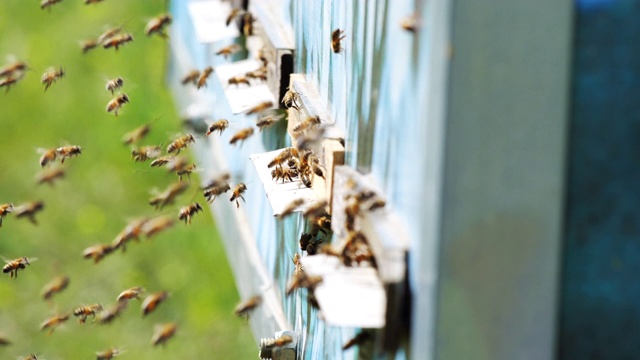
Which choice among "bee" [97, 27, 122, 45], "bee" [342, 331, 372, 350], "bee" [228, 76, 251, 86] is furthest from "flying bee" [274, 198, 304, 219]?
"bee" [97, 27, 122, 45]

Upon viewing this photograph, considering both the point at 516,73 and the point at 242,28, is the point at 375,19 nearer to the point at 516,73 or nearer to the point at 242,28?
the point at 516,73

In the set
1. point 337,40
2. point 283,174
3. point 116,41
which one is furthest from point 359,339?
point 116,41

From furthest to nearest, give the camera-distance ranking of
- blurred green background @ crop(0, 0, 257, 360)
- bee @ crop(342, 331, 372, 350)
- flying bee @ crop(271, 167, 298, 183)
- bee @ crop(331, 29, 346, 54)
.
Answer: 1. blurred green background @ crop(0, 0, 257, 360)
2. flying bee @ crop(271, 167, 298, 183)
3. bee @ crop(331, 29, 346, 54)
4. bee @ crop(342, 331, 372, 350)

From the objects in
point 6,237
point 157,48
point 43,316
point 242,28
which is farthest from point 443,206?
point 157,48

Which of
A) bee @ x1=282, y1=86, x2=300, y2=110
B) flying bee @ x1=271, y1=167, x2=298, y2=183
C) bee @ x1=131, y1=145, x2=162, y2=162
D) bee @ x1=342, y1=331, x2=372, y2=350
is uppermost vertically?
bee @ x1=282, y1=86, x2=300, y2=110

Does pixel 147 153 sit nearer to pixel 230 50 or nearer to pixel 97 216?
pixel 230 50

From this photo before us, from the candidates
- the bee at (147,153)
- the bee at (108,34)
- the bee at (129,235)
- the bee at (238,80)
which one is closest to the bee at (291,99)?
the bee at (238,80)

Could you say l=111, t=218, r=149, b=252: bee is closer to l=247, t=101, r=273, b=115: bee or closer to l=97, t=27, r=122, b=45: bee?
l=247, t=101, r=273, b=115: bee
